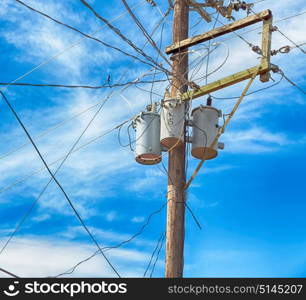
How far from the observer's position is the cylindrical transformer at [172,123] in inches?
449

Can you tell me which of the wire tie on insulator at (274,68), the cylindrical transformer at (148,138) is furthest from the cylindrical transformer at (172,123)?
the wire tie on insulator at (274,68)

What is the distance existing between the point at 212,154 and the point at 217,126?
1.37 feet

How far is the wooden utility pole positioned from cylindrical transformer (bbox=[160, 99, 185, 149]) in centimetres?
19

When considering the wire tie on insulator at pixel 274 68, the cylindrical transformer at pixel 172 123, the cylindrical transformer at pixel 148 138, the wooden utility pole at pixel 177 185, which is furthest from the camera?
the wire tie on insulator at pixel 274 68

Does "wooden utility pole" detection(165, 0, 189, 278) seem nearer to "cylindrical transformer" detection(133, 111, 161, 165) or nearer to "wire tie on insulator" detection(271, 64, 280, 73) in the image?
"cylindrical transformer" detection(133, 111, 161, 165)

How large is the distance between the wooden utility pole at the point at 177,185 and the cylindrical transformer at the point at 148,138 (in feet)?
0.83

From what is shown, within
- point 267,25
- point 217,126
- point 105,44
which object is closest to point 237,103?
point 217,126

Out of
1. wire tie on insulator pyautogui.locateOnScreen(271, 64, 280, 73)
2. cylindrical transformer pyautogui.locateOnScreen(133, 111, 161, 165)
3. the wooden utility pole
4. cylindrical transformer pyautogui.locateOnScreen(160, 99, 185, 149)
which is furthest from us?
wire tie on insulator pyautogui.locateOnScreen(271, 64, 280, 73)

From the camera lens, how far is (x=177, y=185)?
11289 millimetres

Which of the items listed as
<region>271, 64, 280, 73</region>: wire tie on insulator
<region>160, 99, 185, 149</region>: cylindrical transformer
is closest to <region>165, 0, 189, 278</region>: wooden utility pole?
<region>160, 99, 185, 149</region>: cylindrical transformer

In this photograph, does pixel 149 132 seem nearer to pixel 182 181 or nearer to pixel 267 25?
pixel 182 181

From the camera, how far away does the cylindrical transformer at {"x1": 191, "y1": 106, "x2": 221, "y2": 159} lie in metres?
11.5

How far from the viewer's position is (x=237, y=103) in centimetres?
1155

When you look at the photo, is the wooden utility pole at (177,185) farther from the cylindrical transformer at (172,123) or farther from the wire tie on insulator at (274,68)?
the wire tie on insulator at (274,68)
